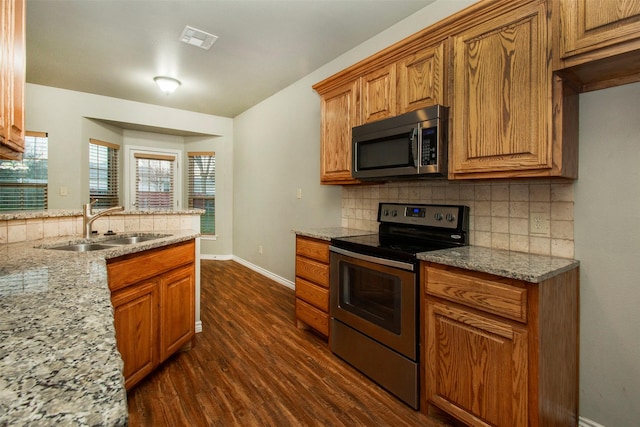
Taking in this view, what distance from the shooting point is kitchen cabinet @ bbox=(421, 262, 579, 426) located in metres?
1.35

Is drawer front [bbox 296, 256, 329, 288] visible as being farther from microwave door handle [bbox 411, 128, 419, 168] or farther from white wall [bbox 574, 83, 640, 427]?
white wall [bbox 574, 83, 640, 427]

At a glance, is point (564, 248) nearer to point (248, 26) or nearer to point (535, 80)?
point (535, 80)

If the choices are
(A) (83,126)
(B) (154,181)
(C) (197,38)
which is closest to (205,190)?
(B) (154,181)

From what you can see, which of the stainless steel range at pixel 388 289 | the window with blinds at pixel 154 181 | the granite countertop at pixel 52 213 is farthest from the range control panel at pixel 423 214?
the window with blinds at pixel 154 181

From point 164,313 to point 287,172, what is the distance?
2.41 meters

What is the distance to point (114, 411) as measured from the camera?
397mm

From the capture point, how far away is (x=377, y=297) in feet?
6.63

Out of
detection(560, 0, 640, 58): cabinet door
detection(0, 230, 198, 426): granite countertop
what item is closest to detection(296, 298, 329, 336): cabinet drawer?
detection(0, 230, 198, 426): granite countertop

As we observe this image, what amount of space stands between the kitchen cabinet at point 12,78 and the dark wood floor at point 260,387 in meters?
1.46

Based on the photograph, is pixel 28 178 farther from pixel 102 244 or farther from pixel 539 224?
pixel 539 224

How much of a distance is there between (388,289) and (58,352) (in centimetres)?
164

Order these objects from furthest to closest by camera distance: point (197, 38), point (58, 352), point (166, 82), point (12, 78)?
1. point (166, 82)
2. point (197, 38)
3. point (12, 78)
4. point (58, 352)

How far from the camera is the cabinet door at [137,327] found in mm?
1729

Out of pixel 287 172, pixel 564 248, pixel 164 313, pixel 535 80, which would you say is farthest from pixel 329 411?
pixel 287 172
